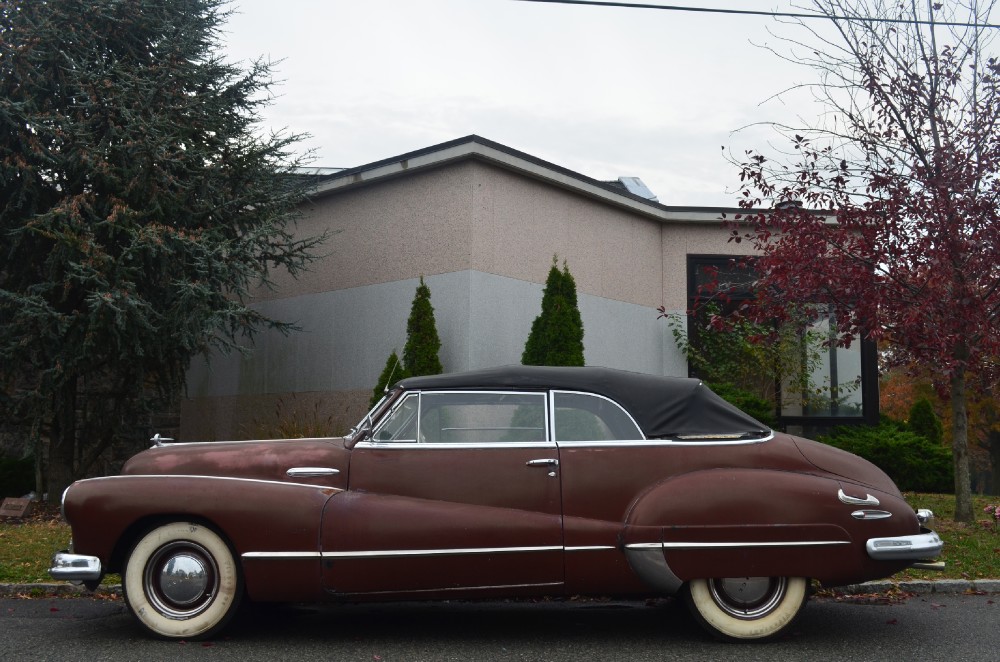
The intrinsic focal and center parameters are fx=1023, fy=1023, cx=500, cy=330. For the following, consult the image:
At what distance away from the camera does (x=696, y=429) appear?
638 centimetres

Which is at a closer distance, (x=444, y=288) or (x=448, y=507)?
(x=448, y=507)

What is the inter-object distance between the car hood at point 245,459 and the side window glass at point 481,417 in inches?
23.2

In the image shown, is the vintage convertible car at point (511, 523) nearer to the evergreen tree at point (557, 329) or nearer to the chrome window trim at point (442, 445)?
the chrome window trim at point (442, 445)

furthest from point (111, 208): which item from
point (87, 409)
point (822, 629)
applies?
point (822, 629)

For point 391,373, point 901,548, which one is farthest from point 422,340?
point 901,548

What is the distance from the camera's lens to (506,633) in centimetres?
648

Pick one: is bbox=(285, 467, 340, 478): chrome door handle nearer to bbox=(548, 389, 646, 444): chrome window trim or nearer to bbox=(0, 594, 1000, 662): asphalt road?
bbox=(0, 594, 1000, 662): asphalt road

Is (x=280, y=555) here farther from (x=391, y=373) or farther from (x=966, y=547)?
(x=966, y=547)

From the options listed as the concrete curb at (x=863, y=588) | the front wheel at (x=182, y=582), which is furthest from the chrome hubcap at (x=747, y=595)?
the front wheel at (x=182, y=582)

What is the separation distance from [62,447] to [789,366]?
36.0ft

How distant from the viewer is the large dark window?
16.4m

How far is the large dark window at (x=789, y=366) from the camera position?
16422 mm

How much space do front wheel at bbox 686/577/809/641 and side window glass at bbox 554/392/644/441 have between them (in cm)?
100

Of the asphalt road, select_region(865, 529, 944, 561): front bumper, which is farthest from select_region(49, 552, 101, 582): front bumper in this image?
select_region(865, 529, 944, 561): front bumper
